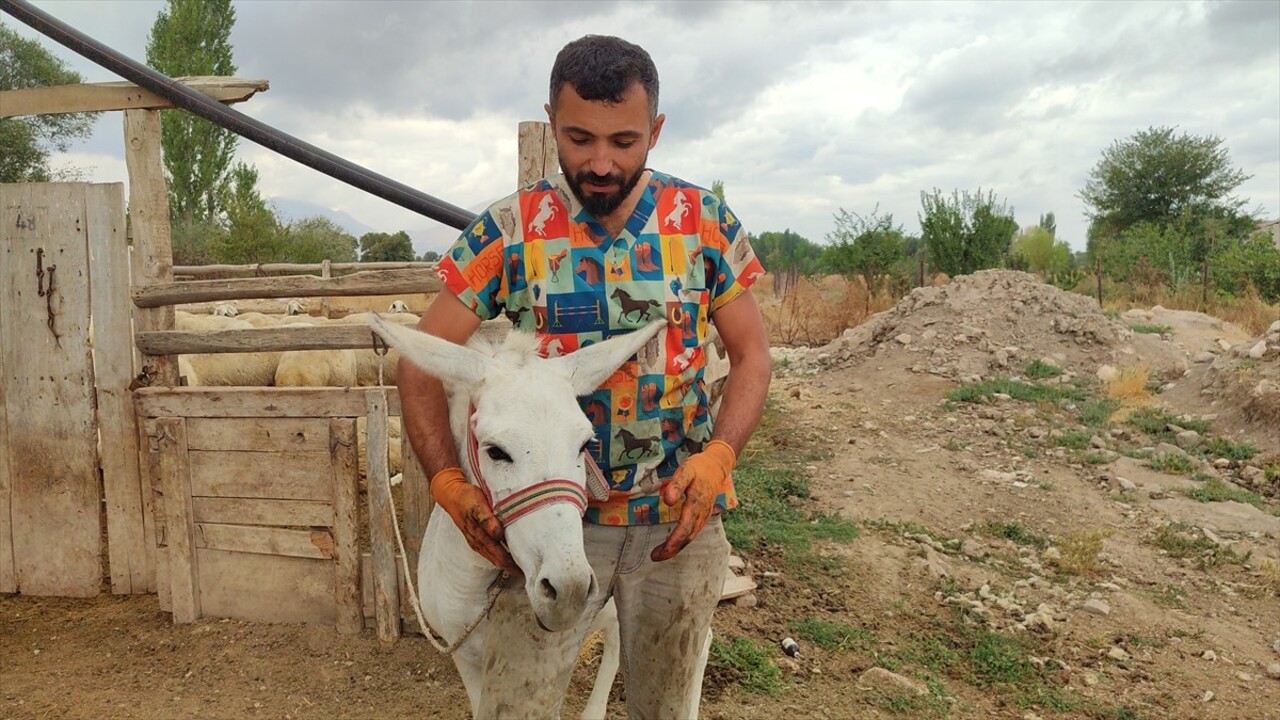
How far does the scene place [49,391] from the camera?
431cm

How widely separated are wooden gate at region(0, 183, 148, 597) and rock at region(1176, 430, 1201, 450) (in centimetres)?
937

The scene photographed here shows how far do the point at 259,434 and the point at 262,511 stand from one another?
1.33 ft

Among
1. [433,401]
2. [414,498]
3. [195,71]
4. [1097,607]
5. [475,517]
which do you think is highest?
[195,71]

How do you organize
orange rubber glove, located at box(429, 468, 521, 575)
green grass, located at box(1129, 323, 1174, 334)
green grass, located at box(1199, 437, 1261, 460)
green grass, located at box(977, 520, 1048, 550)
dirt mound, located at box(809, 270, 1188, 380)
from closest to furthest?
orange rubber glove, located at box(429, 468, 521, 575) → green grass, located at box(977, 520, 1048, 550) → green grass, located at box(1199, 437, 1261, 460) → dirt mound, located at box(809, 270, 1188, 380) → green grass, located at box(1129, 323, 1174, 334)

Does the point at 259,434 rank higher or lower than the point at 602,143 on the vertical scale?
lower

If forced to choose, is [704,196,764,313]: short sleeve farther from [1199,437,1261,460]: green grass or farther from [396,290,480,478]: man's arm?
[1199,437,1261,460]: green grass

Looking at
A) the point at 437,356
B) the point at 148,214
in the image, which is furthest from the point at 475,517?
the point at 148,214

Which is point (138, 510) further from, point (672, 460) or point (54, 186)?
point (672, 460)

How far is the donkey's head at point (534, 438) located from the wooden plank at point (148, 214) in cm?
315

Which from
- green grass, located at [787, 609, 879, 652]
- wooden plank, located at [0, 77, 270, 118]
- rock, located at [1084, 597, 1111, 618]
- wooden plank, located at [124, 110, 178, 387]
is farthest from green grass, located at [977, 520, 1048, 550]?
wooden plank, located at [0, 77, 270, 118]

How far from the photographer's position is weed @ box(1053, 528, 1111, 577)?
5.25 meters

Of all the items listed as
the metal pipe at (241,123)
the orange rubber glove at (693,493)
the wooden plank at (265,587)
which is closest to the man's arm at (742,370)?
the orange rubber glove at (693,493)

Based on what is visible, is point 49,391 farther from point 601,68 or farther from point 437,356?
point 601,68

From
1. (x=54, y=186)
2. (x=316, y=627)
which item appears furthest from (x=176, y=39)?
(x=316, y=627)
